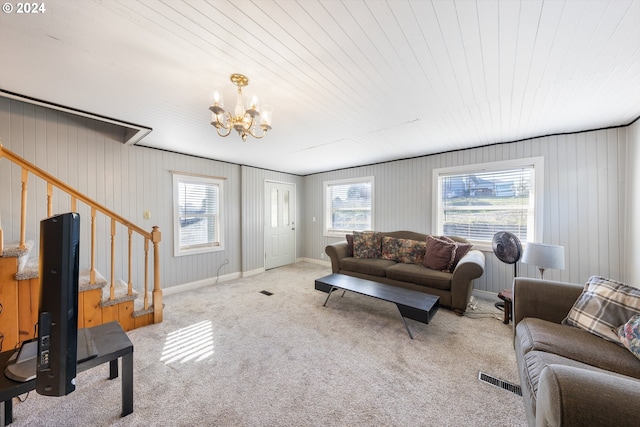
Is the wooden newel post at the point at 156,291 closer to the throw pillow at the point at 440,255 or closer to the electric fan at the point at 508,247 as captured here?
the throw pillow at the point at 440,255

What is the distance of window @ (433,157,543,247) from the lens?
316cm

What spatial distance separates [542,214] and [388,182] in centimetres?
226

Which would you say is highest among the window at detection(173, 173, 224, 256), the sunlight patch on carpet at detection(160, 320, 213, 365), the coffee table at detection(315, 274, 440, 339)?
the window at detection(173, 173, 224, 256)

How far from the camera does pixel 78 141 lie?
285cm

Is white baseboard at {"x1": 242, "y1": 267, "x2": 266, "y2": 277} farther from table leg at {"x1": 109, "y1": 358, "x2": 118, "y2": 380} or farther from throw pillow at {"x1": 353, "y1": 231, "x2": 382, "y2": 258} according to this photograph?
table leg at {"x1": 109, "y1": 358, "x2": 118, "y2": 380}

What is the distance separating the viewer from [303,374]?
71.4 inches

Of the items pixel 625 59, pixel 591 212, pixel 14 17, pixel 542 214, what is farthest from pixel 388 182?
pixel 14 17

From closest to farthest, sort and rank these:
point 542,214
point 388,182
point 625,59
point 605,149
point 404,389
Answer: point 625,59
point 404,389
point 605,149
point 542,214
point 388,182

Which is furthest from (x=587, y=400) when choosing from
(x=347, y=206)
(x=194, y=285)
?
(x=347, y=206)

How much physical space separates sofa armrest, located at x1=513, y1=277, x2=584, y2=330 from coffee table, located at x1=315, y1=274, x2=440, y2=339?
0.69m

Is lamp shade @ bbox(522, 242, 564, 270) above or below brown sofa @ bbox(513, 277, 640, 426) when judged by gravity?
above

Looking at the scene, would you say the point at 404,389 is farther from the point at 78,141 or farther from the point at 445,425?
the point at 78,141

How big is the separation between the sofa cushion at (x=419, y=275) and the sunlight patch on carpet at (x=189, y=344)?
2472 mm

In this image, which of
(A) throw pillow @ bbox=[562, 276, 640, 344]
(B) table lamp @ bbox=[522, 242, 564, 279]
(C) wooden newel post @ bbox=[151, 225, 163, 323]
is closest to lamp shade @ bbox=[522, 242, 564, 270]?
(B) table lamp @ bbox=[522, 242, 564, 279]
